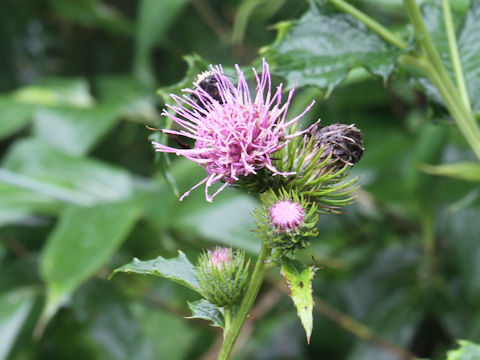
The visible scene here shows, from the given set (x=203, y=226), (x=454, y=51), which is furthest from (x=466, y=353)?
(x=203, y=226)

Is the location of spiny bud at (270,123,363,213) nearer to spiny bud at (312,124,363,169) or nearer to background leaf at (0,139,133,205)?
spiny bud at (312,124,363,169)

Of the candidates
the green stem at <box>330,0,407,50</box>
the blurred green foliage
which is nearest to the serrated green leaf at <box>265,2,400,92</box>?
the green stem at <box>330,0,407,50</box>

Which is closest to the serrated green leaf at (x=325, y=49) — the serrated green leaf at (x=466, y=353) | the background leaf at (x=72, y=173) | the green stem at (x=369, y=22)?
the green stem at (x=369, y=22)

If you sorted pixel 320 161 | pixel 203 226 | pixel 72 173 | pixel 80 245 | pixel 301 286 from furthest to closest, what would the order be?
pixel 72 173
pixel 203 226
pixel 80 245
pixel 320 161
pixel 301 286

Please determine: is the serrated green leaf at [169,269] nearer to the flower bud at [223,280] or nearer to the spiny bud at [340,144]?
the flower bud at [223,280]

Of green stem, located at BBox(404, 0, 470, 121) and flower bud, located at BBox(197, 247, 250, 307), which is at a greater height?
green stem, located at BBox(404, 0, 470, 121)

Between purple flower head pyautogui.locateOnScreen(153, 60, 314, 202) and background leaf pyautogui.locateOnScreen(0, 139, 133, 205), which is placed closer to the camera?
purple flower head pyautogui.locateOnScreen(153, 60, 314, 202)

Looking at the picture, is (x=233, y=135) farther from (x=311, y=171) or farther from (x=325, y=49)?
(x=325, y=49)
